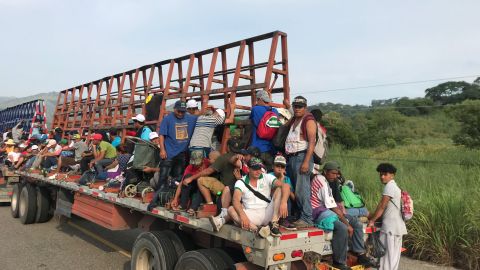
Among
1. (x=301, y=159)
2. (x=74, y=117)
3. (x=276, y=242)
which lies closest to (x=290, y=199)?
(x=301, y=159)

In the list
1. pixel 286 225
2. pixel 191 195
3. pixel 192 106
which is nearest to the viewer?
pixel 286 225

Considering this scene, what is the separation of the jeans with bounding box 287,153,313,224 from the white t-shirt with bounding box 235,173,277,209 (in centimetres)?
30

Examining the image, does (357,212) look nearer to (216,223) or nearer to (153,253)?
(216,223)

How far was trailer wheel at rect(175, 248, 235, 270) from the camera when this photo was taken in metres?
3.51

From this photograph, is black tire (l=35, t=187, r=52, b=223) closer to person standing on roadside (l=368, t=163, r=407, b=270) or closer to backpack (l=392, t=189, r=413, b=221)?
person standing on roadside (l=368, t=163, r=407, b=270)

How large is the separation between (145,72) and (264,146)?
522cm

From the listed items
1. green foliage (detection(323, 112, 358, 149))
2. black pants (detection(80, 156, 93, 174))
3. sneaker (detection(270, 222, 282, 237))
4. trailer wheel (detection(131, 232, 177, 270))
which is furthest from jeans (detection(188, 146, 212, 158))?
green foliage (detection(323, 112, 358, 149))

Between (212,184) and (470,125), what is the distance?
46.1ft

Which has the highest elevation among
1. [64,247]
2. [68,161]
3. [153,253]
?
[68,161]

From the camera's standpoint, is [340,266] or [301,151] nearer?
[340,266]

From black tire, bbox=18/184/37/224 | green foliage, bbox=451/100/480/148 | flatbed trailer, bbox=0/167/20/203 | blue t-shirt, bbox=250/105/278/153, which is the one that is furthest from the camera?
green foliage, bbox=451/100/480/148

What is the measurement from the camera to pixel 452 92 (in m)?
36.2

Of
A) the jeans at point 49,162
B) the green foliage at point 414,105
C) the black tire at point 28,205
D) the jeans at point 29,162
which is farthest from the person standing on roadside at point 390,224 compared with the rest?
the green foliage at point 414,105

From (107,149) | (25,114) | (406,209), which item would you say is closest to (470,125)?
(406,209)
